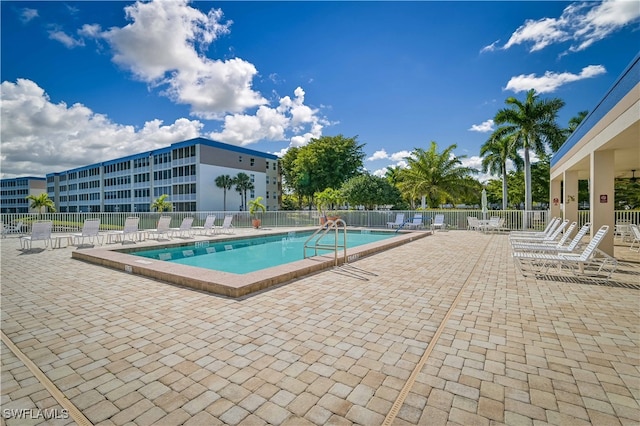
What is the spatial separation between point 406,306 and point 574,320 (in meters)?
2.06

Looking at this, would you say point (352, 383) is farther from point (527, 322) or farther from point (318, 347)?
point (527, 322)

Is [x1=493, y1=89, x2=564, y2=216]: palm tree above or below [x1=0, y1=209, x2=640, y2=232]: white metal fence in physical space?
above

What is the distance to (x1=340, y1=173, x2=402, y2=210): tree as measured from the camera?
85.0 feet

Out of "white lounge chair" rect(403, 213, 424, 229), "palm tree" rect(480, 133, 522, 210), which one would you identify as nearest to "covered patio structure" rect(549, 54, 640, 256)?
"white lounge chair" rect(403, 213, 424, 229)

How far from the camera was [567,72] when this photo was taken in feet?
46.8

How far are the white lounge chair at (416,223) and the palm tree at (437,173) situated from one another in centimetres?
876

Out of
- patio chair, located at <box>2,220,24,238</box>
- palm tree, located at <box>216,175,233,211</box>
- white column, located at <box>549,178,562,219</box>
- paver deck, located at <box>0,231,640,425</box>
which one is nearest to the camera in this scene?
paver deck, located at <box>0,231,640,425</box>

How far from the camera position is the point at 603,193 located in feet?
27.4

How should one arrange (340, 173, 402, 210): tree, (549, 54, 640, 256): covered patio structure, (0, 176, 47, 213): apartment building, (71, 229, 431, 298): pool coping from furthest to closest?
(0, 176, 47, 213): apartment building → (340, 173, 402, 210): tree → (549, 54, 640, 256): covered patio structure → (71, 229, 431, 298): pool coping

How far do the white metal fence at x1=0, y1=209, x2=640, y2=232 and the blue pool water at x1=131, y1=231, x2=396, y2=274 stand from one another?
20.2 feet

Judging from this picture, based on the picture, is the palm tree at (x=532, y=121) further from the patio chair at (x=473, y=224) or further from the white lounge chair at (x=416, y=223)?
the white lounge chair at (x=416, y=223)

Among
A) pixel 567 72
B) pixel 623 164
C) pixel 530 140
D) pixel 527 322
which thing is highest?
pixel 567 72

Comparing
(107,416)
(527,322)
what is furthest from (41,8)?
(527,322)

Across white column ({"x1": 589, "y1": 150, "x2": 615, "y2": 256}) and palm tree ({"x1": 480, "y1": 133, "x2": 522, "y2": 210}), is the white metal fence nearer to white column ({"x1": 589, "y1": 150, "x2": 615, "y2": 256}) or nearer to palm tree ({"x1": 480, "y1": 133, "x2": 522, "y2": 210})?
white column ({"x1": 589, "y1": 150, "x2": 615, "y2": 256})
